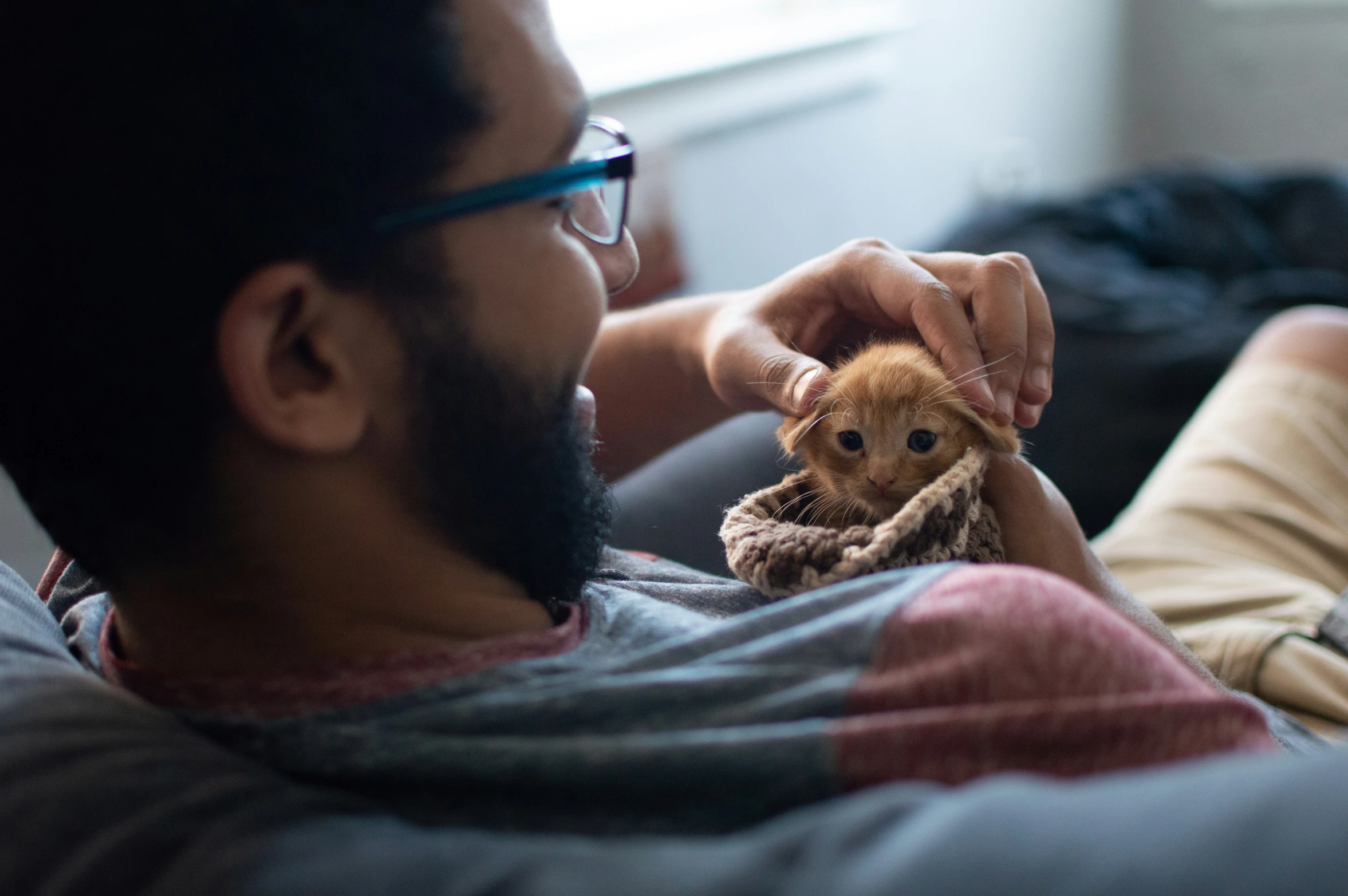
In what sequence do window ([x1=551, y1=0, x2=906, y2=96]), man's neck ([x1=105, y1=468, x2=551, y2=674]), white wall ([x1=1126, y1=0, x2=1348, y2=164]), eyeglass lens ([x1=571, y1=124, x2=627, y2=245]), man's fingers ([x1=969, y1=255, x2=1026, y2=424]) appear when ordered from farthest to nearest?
1. white wall ([x1=1126, y1=0, x2=1348, y2=164])
2. window ([x1=551, y1=0, x2=906, y2=96])
3. man's fingers ([x1=969, y1=255, x2=1026, y2=424])
4. eyeglass lens ([x1=571, y1=124, x2=627, y2=245])
5. man's neck ([x1=105, y1=468, x2=551, y2=674])

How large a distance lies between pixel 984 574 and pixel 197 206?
52 centimetres

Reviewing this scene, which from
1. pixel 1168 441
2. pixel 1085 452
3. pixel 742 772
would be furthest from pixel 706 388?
pixel 1168 441

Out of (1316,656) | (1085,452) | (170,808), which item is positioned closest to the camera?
(170,808)

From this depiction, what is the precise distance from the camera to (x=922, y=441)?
0.92 m

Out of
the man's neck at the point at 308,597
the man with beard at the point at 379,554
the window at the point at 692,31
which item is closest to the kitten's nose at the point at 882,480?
the man with beard at the point at 379,554

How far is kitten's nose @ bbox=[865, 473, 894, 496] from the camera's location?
0.90 m

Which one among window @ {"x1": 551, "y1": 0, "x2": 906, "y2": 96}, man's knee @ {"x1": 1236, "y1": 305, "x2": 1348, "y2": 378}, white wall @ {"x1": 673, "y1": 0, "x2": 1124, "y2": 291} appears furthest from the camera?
white wall @ {"x1": 673, "y1": 0, "x2": 1124, "y2": 291}

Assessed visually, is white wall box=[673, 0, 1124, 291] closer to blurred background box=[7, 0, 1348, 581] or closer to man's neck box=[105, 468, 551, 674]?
blurred background box=[7, 0, 1348, 581]

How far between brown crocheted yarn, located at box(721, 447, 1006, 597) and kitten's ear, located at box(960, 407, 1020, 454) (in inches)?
1.4

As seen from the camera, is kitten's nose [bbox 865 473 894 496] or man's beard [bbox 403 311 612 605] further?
kitten's nose [bbox 865 473 894 496]

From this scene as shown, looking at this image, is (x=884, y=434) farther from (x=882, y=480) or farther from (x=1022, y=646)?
(x=1022, y=646)

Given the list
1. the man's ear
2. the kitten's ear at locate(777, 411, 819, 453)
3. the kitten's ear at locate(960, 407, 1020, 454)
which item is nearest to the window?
the kitten's ear at locate(777, 411, 819, 453)

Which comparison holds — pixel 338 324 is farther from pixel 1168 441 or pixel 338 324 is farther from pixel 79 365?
pixel 1168 441

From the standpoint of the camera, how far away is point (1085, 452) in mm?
1925
